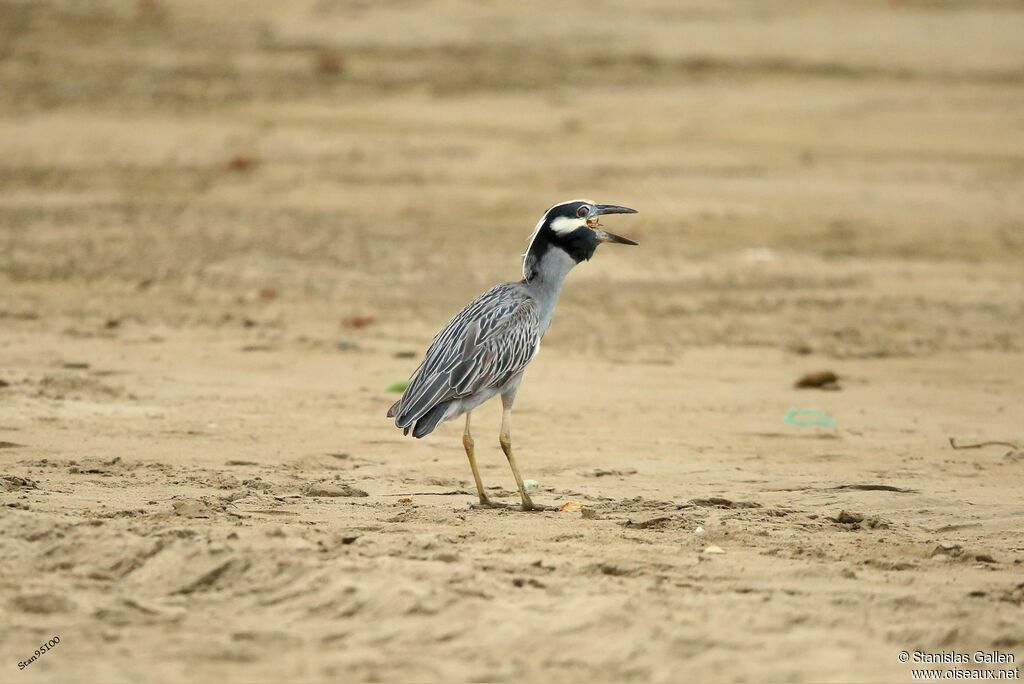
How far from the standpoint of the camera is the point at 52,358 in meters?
10.0

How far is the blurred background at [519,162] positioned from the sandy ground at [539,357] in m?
0.06

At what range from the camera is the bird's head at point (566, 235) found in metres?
7.64

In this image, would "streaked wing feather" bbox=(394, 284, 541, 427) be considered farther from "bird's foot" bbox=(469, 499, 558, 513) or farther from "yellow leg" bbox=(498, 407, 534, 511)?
"bird's foot" bbox=(469, 499, 558, 513)

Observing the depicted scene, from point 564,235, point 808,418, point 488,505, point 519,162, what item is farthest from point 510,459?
point 519,162

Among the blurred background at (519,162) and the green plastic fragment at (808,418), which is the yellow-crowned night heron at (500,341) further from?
the blurred background at (519,162)

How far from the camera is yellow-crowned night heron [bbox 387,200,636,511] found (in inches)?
273

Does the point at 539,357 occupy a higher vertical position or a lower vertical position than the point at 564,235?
lower

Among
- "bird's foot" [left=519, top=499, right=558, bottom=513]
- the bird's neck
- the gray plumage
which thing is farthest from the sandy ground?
the bird's neck

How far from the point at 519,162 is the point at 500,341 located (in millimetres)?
9322

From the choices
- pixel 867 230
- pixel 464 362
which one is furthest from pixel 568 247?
pixel 867 230

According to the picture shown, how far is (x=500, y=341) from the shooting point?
23.5 feet

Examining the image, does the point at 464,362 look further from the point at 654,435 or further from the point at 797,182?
the point at 797,182

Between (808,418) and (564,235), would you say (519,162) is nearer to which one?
(808,418)

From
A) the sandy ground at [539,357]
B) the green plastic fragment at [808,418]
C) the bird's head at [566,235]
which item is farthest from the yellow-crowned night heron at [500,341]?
the green plastic fragment at [808,418]
